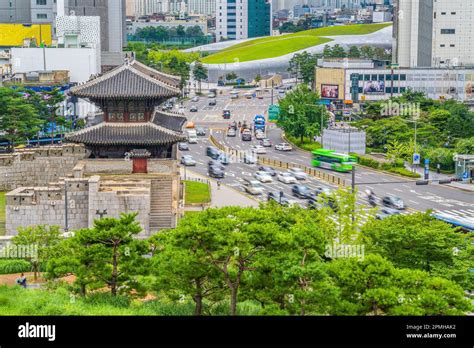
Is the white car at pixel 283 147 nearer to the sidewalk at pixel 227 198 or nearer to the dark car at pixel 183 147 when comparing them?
the dark car at pixel 183 147

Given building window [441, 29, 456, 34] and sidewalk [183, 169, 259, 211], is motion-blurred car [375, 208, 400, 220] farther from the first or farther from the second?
building window [441, 29, 456, 34]

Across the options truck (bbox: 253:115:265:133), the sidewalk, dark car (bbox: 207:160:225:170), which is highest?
truck (bbox: 253:115:265:133)

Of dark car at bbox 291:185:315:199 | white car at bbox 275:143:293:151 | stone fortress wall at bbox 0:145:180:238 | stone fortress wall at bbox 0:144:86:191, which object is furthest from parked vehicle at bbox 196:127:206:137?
stone fortress wall at bbox 0:145:180:238

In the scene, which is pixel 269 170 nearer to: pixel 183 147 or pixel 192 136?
pixel 183 147

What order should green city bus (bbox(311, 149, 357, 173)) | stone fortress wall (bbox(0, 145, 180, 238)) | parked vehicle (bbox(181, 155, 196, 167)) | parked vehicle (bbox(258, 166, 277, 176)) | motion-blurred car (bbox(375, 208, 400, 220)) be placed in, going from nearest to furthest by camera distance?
stone fortress wall (bbox(0, 145, 180, 238)) → motion-blurred car (bbox(375, 208, 400, 220)) → parked vehicle (bbox(258, 166, 277, 176)) → green city bus (bbox(311, 149, 357, 173)) → parked vehicle (bbox(181, 155, 196, 167))

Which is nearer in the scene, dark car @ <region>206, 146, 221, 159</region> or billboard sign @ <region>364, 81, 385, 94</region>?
dark car @ <region>206, 146, 221, 159</region>
